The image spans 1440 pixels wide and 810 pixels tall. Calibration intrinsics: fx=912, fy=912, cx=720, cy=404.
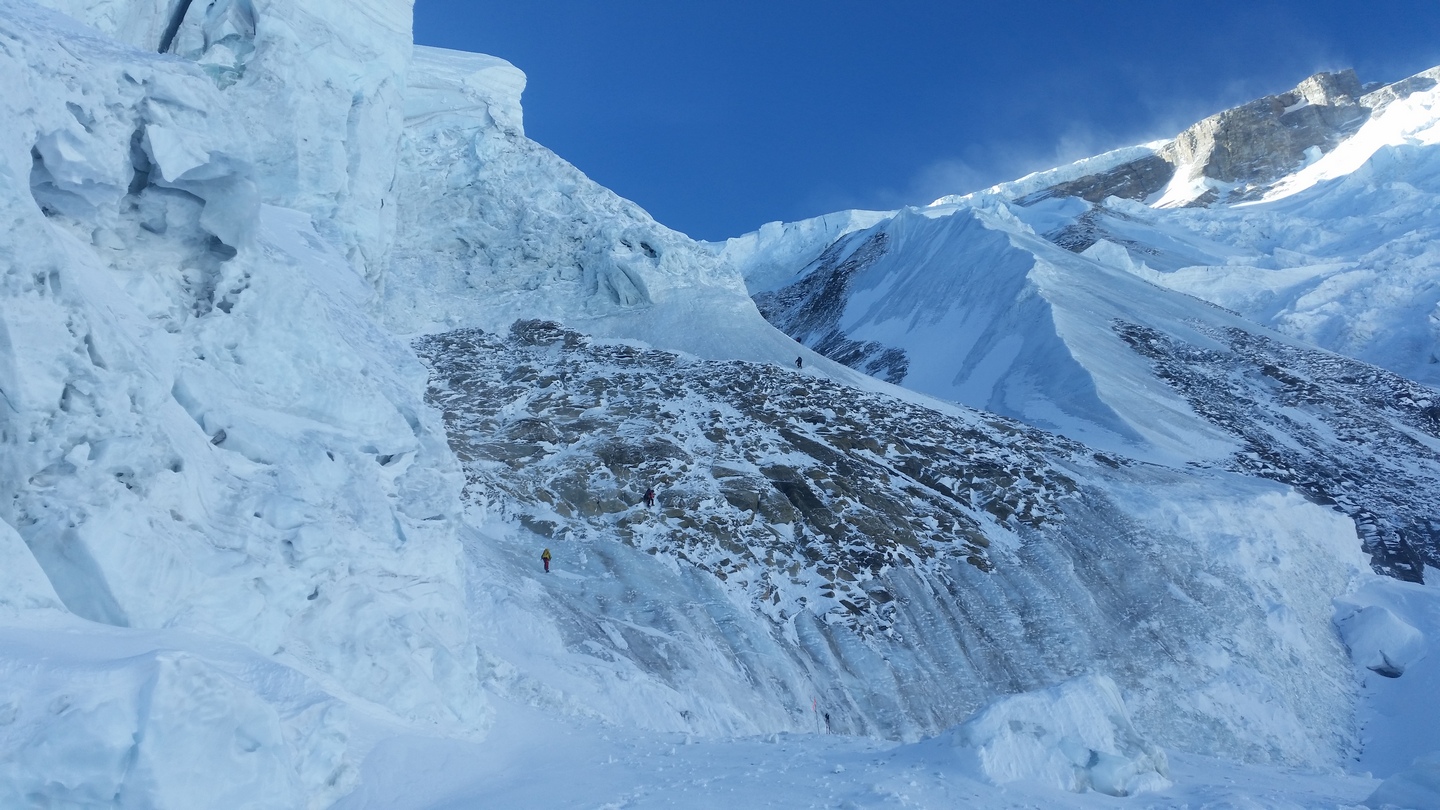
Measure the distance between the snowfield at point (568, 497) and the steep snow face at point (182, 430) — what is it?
5 cm

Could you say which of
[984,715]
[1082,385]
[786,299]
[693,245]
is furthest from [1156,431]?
[786,299]

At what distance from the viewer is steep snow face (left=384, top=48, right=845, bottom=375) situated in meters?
37.6

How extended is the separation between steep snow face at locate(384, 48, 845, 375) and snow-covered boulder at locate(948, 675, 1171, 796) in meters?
25.0

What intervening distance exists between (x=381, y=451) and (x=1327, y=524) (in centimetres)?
2715

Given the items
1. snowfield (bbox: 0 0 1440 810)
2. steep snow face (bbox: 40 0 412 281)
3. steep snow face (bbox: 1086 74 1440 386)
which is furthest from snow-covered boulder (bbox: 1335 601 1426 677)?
steep snow face (bbox: 1086 74 1440 386)

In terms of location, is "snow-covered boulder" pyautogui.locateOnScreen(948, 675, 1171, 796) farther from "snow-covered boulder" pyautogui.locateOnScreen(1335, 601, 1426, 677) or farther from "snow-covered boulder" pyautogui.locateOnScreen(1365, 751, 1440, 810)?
"snow-covered boulder" pyautogui.locateOnScreen(1335, 601, 1426, 677)

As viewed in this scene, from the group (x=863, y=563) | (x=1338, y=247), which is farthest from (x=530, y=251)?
(x=1338, y=247)

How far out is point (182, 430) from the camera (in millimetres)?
10219

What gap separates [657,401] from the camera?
29.9m

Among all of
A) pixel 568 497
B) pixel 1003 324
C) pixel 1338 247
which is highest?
pixel 1338 247

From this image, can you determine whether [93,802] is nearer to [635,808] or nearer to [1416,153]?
[635,808]

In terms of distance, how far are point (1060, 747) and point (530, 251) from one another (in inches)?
1297

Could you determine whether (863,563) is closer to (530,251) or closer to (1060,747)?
(1060,747)

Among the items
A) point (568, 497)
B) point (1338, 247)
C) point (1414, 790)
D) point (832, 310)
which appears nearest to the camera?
point (1414, 790)
